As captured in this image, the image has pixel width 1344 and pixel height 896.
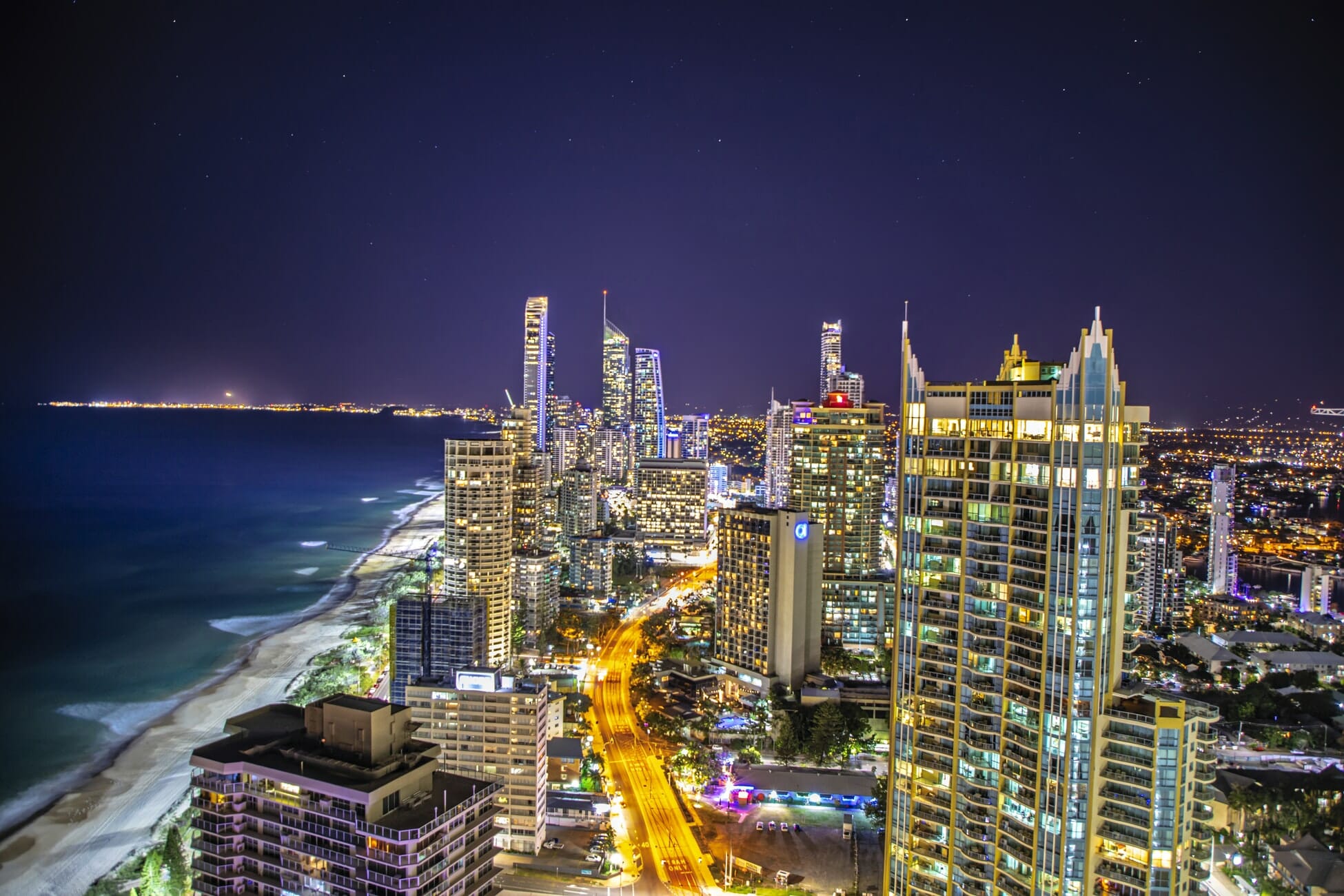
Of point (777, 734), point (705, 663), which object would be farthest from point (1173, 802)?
point (705, 663)

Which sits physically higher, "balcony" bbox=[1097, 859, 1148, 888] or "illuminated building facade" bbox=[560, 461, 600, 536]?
"illuminated building facade" bbox=[560, 461, 600, 536]

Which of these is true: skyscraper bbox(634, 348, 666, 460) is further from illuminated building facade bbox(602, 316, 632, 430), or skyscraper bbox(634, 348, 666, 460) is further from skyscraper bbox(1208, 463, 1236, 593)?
skyscraper bbox(1208, 463, 1236, 593)

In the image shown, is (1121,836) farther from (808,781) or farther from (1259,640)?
(1259,640)

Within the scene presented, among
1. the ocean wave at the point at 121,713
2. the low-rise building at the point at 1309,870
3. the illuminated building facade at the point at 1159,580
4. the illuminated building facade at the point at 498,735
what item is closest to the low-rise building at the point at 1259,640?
the illuminated building facade at the point at 1159,580

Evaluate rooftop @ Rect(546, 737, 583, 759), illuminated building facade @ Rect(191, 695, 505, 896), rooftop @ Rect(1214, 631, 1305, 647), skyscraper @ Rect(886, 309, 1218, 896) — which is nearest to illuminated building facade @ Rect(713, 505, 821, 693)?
rooftop @ Rect(546, 737, 583, 759)

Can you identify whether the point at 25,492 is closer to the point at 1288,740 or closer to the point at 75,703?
the point at 75,703
